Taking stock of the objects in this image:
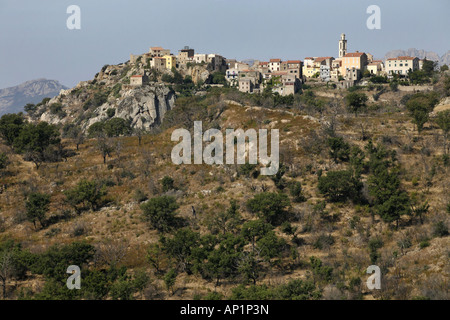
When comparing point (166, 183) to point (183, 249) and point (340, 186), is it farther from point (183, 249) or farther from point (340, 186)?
point (340, 186)

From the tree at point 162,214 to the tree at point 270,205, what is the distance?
21.3ft

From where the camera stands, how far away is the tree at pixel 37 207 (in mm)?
41844

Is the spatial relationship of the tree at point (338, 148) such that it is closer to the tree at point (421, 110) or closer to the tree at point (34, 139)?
the tree at point (421, 110)

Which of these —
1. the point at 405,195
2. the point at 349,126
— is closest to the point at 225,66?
the point at 349,126

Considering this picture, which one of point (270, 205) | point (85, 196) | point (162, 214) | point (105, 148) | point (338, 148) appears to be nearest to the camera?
point (270, 205)

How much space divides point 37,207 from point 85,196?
14.0 ft

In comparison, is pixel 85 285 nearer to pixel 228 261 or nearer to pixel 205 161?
pixel 228 261

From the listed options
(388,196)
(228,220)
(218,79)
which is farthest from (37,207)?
(218,79)

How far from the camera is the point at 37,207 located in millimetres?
42219

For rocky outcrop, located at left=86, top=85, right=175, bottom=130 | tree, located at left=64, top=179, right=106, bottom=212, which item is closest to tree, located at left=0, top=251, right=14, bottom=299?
tree, located at left=64, top=179, right=106, bottom=212

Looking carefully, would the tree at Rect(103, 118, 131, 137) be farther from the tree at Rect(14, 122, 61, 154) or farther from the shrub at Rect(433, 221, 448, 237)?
the shrub at Rect(433, 221, 448, 237)

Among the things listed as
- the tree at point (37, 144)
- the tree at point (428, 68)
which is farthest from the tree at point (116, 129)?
the tree at point (428, 68)

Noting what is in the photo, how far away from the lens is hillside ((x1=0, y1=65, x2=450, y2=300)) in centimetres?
2942

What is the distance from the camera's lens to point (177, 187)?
46.7 metres
